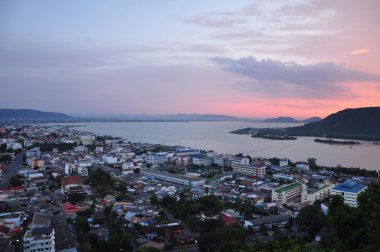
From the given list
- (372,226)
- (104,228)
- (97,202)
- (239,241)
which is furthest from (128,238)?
(372,226)

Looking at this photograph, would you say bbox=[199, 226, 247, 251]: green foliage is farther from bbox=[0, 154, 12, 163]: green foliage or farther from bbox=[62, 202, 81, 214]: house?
bbox=[0, 154, 12, 163]: green foliage

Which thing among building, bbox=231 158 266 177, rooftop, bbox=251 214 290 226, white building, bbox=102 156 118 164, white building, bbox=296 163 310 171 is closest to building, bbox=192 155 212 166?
building, bbox=231 158 266 177

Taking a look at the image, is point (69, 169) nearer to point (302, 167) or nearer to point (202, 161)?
point (202, 161)

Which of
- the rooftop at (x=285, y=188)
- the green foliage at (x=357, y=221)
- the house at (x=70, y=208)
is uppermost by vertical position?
the green foliage at (x=357, y=221)

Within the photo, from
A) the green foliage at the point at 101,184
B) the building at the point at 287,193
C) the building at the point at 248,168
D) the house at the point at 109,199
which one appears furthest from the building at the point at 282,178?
the house at the point at 109,199

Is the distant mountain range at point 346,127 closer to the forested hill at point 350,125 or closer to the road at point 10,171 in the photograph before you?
the forested hill at point 350,125

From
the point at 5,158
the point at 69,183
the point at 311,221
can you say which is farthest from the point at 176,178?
the point at 5,158

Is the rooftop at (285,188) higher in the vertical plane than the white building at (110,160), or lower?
A: higher
